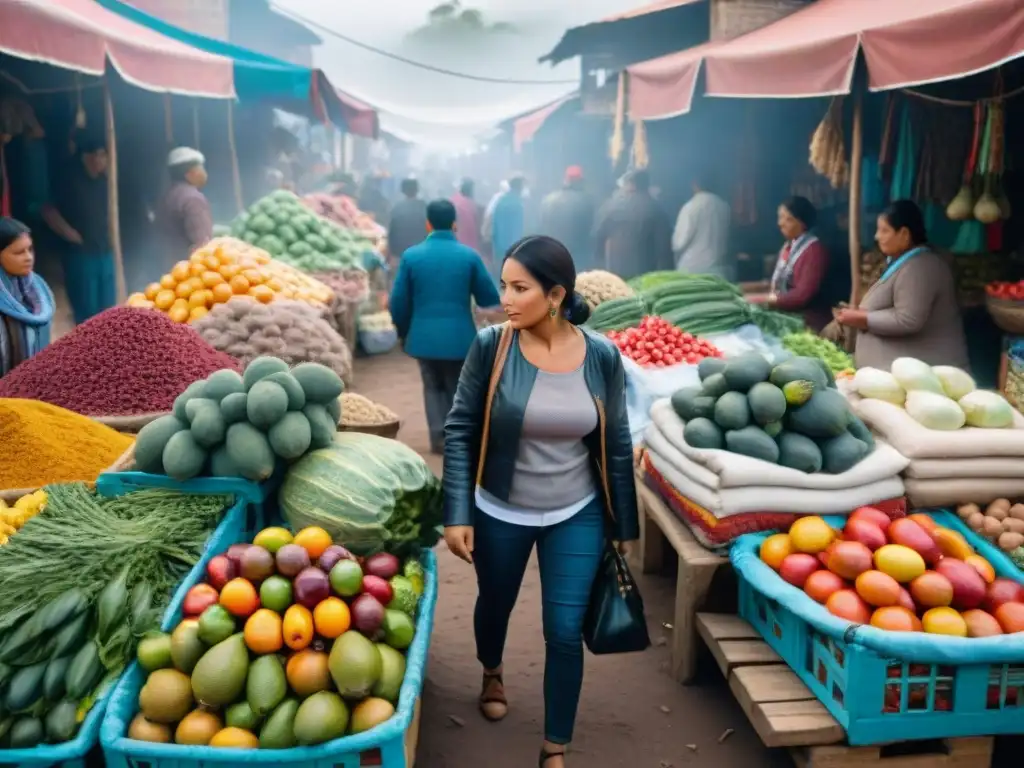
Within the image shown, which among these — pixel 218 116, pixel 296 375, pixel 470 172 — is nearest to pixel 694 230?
pixel 296 375

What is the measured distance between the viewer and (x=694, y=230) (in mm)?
8789

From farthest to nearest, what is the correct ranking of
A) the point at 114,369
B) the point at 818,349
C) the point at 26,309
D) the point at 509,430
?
the point at 818,349, the point at 26,309, the point at 114,369, the point at 509,430

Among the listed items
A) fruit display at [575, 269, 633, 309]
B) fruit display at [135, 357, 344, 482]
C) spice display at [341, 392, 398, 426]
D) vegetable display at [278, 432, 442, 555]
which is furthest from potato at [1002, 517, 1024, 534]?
fruit display at [575, 269, 633, 309]

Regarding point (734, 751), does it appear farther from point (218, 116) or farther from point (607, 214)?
point (218, 116)

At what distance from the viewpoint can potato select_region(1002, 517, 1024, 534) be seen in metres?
3.35

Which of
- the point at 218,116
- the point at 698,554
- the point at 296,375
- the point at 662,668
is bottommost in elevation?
the point at 662,668

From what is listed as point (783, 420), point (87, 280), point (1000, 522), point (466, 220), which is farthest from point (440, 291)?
point (466, 220)

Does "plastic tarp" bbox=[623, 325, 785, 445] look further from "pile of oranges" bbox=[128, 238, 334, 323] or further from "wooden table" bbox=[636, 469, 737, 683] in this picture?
"pile of oranges" bbox=[128, 238, 334, 323]

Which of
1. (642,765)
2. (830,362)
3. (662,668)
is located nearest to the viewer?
(642,765)

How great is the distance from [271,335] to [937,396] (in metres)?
3.63

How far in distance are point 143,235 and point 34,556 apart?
9.20 m

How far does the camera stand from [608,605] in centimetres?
286

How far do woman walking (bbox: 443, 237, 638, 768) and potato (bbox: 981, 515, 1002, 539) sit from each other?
1428 mm

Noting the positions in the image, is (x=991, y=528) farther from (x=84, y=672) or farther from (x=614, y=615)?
(x=84, y=672)
